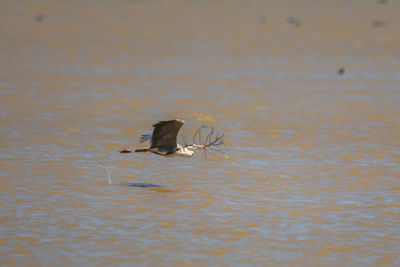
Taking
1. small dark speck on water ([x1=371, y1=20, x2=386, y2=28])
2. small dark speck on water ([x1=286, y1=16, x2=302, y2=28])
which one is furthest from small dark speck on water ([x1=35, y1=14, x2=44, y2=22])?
small dark speck on water ([x1=371, y1=20, x2=386, y2=28])

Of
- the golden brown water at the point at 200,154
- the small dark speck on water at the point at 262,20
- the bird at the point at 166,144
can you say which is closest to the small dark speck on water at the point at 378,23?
the golden brown water at the point at 200,154

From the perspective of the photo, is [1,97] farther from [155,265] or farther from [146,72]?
[155,265]

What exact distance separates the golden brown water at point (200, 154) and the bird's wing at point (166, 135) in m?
0.66

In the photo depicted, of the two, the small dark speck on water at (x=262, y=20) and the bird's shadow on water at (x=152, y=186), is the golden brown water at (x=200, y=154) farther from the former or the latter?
the small dark speck on water at (x=262, y=20)

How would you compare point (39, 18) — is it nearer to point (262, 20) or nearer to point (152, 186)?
point (262, 20)

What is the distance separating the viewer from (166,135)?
380 inches

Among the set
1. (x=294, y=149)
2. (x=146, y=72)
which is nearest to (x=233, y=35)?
(x=146, y=72)

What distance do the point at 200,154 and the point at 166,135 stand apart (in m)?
3.03

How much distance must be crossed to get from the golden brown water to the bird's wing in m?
0.66

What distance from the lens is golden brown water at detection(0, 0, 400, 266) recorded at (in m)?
8.05

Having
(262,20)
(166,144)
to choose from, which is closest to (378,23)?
(262,20)

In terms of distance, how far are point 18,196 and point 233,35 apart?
20.9 m

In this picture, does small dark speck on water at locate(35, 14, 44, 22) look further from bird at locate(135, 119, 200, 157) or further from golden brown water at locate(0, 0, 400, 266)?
Result: bird at locate(135, 119, 200, 157)

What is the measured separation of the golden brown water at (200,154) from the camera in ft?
26.4
